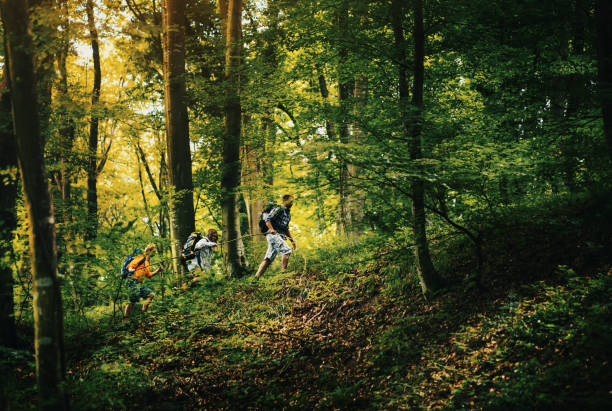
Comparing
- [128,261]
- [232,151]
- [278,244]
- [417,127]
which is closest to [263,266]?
[278,244]

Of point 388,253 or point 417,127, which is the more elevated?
point 417,127

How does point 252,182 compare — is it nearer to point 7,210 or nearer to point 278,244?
point 278,244

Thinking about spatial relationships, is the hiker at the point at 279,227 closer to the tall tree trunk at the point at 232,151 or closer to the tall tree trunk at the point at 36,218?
the tall tree trunk at the point at 232,151

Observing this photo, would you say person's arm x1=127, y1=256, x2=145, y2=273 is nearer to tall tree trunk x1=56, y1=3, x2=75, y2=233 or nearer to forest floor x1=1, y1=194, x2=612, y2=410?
forest floor x1=1, y1=194, x2=612, y2=410

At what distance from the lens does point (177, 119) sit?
388 inches

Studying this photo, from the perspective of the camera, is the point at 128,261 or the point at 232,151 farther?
the point at 232,151

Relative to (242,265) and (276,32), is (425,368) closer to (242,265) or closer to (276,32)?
Answer: (242,265)

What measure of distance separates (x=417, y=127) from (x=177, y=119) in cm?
693

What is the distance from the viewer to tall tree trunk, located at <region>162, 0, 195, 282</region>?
967 cm

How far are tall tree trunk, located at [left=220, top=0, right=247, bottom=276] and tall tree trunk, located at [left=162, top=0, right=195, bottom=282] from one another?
1.16 m

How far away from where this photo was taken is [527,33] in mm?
4902

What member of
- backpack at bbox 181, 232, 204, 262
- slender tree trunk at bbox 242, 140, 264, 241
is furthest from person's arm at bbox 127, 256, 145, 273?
slender tree trunk at bbox 242, 140, 264, 241

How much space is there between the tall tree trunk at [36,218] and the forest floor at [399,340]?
2.26ft

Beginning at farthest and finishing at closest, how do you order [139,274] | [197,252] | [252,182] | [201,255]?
[252,182] → [201,255] → [197,252] → [139,274]
